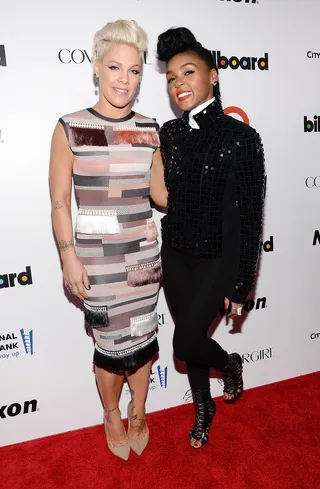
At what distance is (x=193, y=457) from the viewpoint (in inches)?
81.7

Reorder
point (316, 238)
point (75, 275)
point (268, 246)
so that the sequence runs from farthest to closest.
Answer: point (316, 238)
point (268, 246)
point (75, 275)

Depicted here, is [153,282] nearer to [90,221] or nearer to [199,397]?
[90,221]

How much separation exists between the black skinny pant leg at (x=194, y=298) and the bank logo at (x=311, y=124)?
1.20 metres

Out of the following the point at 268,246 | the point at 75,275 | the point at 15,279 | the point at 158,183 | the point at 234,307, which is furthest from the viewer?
the point at 268,246

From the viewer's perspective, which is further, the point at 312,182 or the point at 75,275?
the point at 312,182

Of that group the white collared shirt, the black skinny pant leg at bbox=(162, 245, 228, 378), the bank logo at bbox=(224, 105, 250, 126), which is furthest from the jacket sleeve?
the bank logo at bbox=(224, 105, 250, 126)

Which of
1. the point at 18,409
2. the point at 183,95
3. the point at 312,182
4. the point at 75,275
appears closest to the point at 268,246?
the point at 312,182

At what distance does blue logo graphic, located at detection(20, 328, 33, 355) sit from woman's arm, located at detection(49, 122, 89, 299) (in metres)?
0.57

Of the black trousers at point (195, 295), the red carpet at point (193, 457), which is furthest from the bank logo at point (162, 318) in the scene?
the red carpet at point (193, 457)

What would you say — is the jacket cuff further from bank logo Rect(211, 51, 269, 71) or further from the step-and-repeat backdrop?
bank logo Rect(211, 51, 269, 71)

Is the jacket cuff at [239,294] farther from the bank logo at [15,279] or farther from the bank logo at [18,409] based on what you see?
the bank logo at [18,409]

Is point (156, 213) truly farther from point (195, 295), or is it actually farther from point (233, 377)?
point (233, 377)

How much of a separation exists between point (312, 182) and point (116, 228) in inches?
56.0

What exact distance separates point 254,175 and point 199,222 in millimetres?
304
